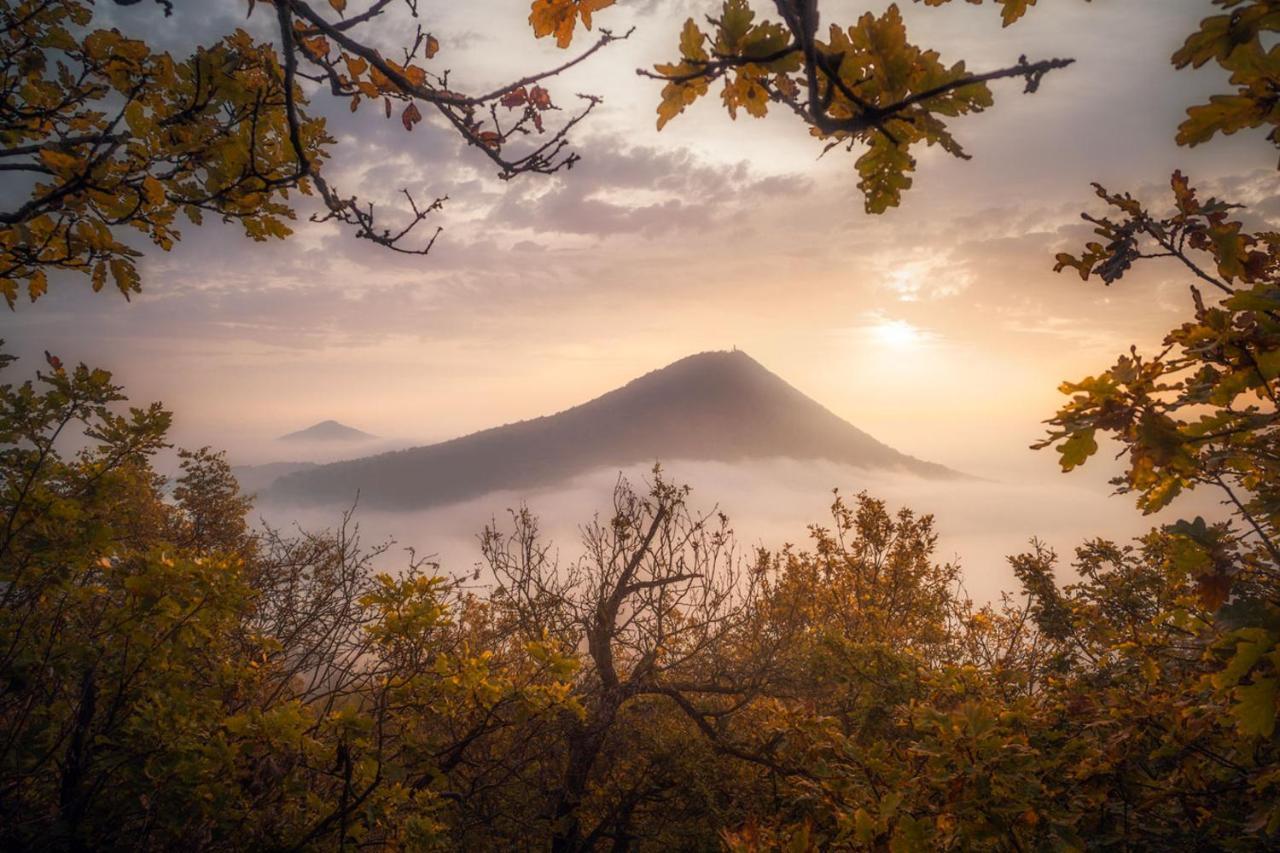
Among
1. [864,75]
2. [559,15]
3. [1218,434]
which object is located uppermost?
[559,15]

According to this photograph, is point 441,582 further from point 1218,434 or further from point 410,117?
point 1218,434

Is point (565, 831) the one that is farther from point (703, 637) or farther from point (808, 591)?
point (808, 591)

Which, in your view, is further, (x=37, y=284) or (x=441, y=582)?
(x=441, y=582)

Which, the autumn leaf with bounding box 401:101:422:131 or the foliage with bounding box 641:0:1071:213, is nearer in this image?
the foliage with bounding box 641:0:1071:213

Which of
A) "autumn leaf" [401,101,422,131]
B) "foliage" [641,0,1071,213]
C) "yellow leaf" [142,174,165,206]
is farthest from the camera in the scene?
"autumn leaf" [401,101,422,131]

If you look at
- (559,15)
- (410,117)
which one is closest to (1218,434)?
(559,15)

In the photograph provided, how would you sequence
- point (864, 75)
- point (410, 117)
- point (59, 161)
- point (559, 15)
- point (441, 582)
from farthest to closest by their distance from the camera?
point (441, 582)
point (410, 117)
point (59, 161)
point (559, 15)
point (864, 75)

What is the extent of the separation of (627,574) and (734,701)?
296 centimetres

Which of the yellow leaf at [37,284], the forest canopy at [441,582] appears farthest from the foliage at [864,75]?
the yellow leaf at [37,284]

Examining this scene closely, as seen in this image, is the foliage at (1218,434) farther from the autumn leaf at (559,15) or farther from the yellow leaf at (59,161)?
the yellow leaf at (59,161)

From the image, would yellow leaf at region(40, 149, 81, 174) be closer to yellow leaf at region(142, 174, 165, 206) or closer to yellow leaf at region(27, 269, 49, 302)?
yellow leaf at region(142, 174, 165, 206)

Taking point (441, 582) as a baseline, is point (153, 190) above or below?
above

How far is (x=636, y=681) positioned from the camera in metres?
7.65

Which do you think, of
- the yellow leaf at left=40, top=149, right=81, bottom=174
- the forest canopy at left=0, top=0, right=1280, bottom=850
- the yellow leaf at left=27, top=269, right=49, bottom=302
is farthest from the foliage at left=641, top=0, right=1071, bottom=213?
the yellow leaf at left=27, top=269, right=49, bottom=302
